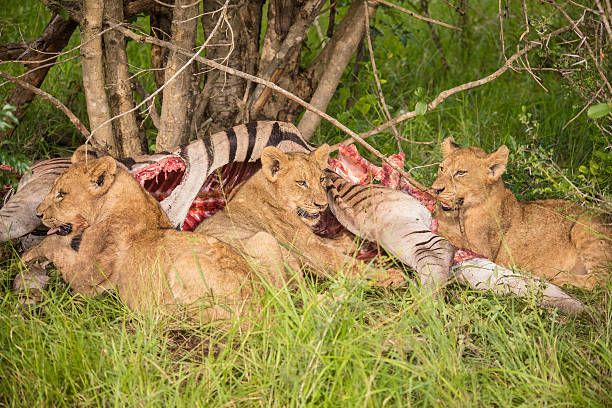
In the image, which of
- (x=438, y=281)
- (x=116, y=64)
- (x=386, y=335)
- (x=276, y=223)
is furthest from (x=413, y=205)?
(x=116, y=64)

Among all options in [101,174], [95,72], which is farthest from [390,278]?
[95,72]

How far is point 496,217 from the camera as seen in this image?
4551mm

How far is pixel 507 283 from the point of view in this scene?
4.07 meters

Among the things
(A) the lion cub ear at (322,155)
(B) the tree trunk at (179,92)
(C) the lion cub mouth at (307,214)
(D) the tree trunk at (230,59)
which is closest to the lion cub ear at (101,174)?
(B) the tree trunk at (179,92)

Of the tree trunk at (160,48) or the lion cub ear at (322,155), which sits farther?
the tree trunk at (160,48)

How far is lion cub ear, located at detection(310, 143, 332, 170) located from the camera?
4.56 metres

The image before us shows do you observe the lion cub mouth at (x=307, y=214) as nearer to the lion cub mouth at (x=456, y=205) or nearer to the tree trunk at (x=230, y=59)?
the lion cub mouth at (x=456, y=205)

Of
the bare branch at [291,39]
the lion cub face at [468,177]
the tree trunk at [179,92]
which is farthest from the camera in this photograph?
the bare branch at [291,39]

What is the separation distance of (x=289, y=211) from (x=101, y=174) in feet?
4.03

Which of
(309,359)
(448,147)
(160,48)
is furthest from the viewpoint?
(160,48)

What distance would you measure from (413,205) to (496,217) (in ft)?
2.15

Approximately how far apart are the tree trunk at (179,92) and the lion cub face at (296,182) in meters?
0.89

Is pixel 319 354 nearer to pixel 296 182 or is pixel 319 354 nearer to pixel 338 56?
pixel 296 182

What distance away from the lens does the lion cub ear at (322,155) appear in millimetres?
4562
